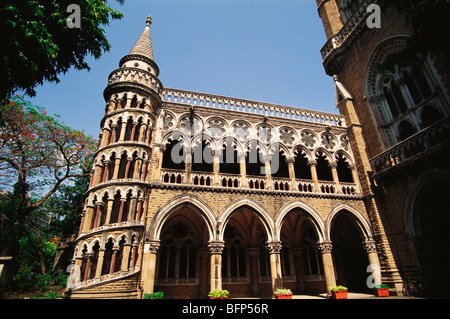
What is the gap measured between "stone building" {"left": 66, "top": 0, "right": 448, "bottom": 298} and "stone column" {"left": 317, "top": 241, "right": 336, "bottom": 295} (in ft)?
0.19

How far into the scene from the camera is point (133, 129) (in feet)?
42.6

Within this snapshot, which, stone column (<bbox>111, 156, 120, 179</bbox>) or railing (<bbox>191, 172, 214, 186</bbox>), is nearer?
stone column (<bbox>111, 156, 120, 179</bbox>)

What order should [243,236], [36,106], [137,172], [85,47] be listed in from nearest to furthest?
[85,47]
[137,172]
[243,236]
[36,106]

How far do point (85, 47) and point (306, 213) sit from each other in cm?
1358

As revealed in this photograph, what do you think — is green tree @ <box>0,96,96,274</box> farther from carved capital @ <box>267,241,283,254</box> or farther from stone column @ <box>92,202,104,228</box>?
carved capital @ <box>267,241,283,254</box>

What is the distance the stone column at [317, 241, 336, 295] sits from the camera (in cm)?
1277

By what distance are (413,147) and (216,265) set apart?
39.8 ft

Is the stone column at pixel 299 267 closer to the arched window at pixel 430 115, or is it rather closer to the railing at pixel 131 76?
the arched window at pixel 430 115

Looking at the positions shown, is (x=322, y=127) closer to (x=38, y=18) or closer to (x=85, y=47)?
(x=85, y=47)

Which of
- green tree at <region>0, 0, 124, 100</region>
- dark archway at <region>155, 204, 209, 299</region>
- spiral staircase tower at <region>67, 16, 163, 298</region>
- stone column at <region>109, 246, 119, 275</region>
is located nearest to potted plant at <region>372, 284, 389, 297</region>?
dark archway at <region>155, 204, 209, 299</region>

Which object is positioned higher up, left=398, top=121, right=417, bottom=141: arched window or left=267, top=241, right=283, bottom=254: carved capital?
left=398, top=121, right=417, bottom=141: arched window

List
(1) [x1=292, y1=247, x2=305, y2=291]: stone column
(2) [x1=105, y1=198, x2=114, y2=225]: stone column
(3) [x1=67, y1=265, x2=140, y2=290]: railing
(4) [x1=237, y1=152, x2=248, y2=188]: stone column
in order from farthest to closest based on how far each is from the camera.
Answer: (1) [x1=292, y1=247, x2=305, y2=291]: stone column → (4) [x1=237, y1=152, x2=248, y2=188]: stone column → (2) [x1=105, y1=198, x2=114, y2=225]: stone column → (3) [x1=67, y1=265, x2=140, y2=290]: railing

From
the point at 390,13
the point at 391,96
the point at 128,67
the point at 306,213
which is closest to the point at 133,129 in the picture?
the point at 128,67

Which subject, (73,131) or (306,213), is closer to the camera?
(306,213)
